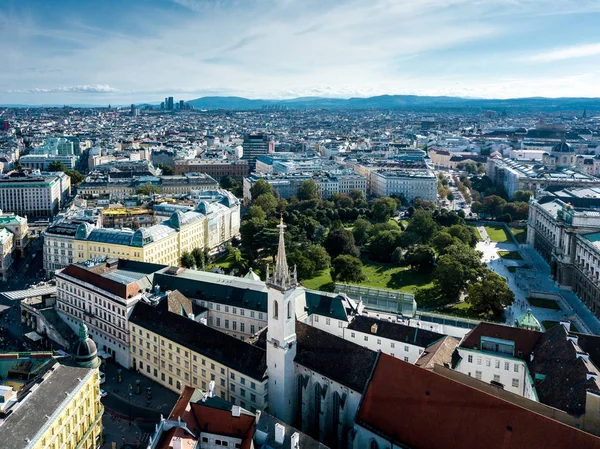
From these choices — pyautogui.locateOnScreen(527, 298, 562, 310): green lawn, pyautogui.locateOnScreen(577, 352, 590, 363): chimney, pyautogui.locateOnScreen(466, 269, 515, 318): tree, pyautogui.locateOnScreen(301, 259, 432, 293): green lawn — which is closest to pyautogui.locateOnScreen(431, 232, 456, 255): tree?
pyautogui.locateOnScreen(301, 259, 432, 293): green lawn

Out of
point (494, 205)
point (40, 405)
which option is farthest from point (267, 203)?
point (40, 405)

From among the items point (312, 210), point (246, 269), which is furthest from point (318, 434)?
point (312, 210)

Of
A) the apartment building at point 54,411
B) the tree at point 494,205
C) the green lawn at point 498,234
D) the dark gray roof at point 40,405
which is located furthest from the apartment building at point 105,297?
the tree at point 494,205

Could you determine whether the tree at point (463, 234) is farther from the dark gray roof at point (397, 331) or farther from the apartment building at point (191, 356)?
the apartment building at point (191, 356)

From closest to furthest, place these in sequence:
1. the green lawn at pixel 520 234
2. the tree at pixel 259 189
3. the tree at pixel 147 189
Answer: the green lawn at pixel 520 234 < the tree at pixel 147 189 < the tree at pixel 259 189

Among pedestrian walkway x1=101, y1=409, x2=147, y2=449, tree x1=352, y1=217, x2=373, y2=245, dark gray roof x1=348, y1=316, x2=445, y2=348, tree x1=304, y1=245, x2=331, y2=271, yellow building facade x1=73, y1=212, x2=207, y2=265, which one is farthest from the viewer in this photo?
tree x1=352, y1=217, x2=373, y2=245

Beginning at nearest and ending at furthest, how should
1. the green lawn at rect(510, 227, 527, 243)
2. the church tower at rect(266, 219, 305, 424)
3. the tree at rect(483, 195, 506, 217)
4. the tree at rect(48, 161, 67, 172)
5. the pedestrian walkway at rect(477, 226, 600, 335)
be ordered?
the church tower at rect(266, 219, 305, 424) → the pedestrian walkway at rect(477, 226, 600, 335) → the green lawn at rect(510, 227, 527, 243) → the tree at rect(483, 195, 506, 217) → the tree at rect(48, 161, 67, 172)

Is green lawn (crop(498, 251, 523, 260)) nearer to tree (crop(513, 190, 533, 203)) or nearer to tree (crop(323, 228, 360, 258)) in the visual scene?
tree (crop(323, 228, 360, 258))

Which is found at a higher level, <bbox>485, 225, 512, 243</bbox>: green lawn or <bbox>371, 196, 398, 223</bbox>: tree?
<bbox>371, 196, 398, 223</bbox>: tree
